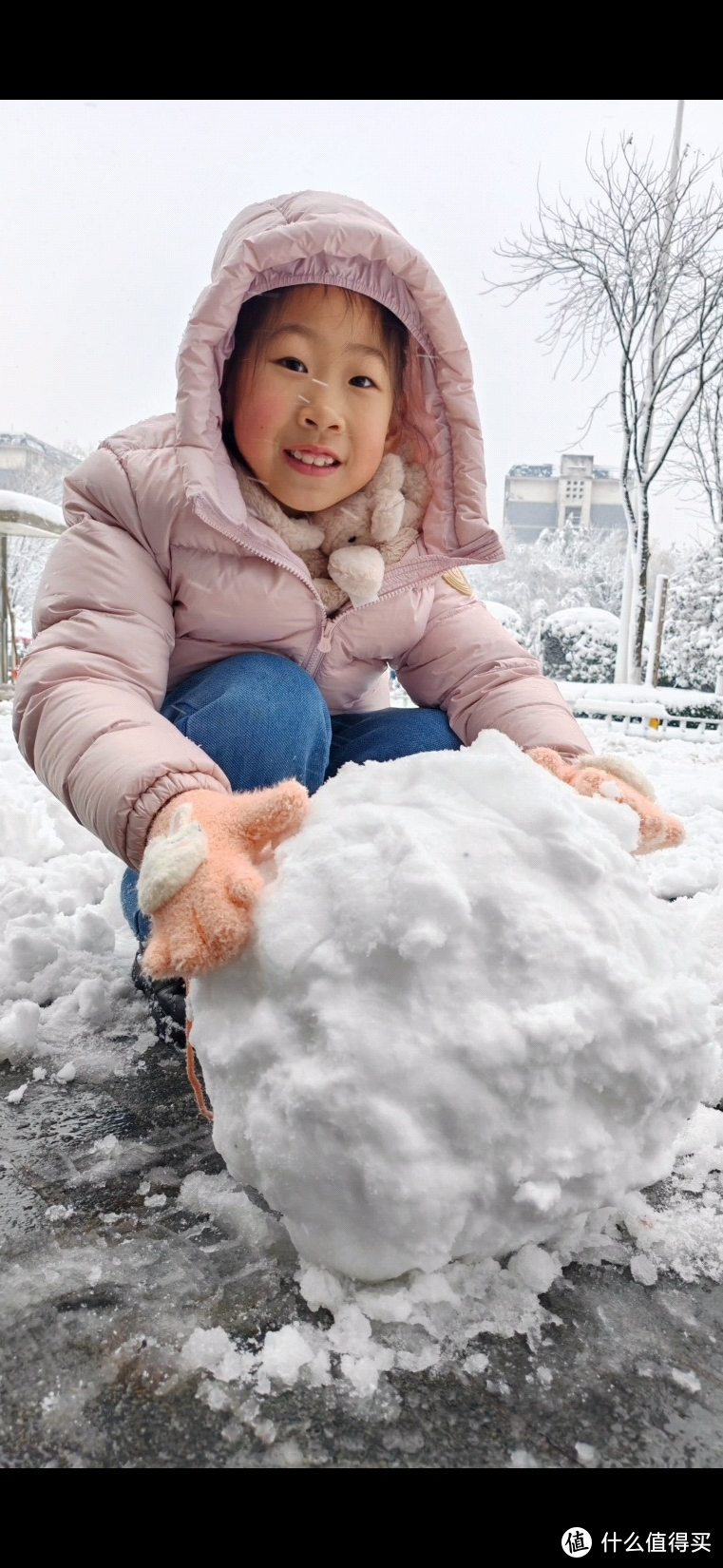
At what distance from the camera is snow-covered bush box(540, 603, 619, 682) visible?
827cm

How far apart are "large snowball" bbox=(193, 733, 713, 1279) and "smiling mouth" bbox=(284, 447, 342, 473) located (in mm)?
611

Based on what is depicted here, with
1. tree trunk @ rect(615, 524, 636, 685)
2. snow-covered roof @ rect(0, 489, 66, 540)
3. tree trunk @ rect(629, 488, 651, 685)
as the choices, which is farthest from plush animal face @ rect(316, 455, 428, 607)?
tree trunk @ rect(615, 524, 636, 685)

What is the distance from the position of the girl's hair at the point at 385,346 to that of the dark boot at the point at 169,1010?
73cm

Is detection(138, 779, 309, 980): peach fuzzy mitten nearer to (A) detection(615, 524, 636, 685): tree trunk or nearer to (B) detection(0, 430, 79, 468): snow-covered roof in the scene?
(A) detection(615, 524, 636, 685): tree trunk

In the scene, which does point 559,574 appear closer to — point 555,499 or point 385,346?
point 555,499

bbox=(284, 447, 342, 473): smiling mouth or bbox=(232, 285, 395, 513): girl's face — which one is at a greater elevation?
bbox=(232, 285, 395, 513): girl's face

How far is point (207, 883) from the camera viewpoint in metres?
0.69

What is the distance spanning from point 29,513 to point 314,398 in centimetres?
482

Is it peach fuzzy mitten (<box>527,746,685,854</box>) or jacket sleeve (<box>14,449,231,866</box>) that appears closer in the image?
jacket sleeve (<box>14,449,231,866</box>)

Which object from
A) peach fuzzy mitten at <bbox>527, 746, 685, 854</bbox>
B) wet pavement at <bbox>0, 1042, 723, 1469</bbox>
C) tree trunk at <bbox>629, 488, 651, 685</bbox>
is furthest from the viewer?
tree trunk at <bbox>629, 488, 651, 685</bbox>

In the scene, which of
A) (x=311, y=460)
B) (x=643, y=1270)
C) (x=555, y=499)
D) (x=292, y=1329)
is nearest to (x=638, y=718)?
(x=311, y=460)

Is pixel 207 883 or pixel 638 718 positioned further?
pixel 638 718

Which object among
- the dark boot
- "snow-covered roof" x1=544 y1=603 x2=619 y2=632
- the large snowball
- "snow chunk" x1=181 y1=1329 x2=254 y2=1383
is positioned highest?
the large snowball
